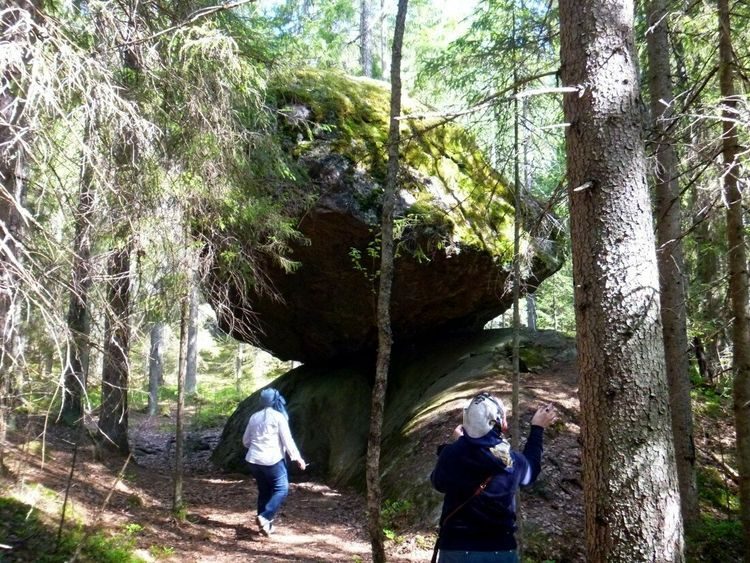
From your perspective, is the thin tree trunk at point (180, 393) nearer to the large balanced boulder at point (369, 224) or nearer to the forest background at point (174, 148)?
the forest background at point (174, 148)

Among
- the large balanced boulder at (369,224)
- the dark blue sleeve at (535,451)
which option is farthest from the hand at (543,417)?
the large balanced boulder at (369,224)

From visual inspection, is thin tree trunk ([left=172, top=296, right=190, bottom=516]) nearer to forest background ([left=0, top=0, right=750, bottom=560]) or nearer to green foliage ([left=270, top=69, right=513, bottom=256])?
forest background ([left=0, top=0, right=750, bottom=560])

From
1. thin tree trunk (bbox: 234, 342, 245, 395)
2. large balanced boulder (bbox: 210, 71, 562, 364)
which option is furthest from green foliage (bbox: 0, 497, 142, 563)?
thin tree trunk (bbox: 234, 342, 245, 395)

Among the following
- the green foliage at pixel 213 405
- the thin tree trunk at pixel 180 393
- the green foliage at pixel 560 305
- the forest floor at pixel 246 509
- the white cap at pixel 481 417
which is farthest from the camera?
the green foliage at pixel 213 405

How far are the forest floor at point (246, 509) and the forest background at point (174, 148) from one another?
97cm

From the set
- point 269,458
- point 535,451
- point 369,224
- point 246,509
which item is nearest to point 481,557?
point 535,451

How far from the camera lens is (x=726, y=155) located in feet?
17.0

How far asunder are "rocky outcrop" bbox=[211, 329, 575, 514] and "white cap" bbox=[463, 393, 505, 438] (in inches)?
177

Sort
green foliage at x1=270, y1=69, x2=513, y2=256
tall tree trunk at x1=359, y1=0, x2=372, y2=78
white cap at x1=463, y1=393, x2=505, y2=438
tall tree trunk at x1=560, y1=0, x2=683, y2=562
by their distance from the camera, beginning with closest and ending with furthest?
tall tree trunk at x1=560, y1=0, x2=683, y2=562, white cap at x1=463, y1=393, x2=505, y2=438, green foliage at x1=270, y1=69, x2=513, y2=256, tall tree trunk at x1=359, y1=0, x2=372, y2=78

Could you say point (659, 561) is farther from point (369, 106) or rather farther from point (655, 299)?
point (369, 106)

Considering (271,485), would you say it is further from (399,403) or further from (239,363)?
(239,363)

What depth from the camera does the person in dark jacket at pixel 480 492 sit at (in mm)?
3291

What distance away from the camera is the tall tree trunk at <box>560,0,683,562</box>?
320 centimetres

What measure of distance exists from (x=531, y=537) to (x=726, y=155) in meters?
4.22
